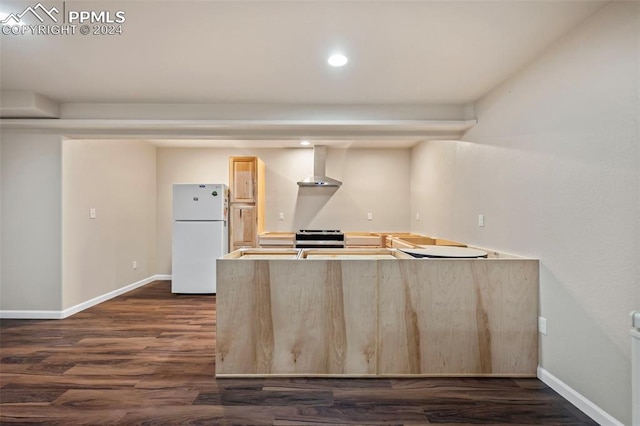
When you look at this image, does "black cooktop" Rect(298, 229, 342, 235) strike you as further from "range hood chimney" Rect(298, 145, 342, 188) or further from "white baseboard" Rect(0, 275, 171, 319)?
"white baseboard" Rect(0, 275, 171, 319)

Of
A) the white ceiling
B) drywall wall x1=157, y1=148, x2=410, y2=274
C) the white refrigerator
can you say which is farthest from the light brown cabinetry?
the white ceiling

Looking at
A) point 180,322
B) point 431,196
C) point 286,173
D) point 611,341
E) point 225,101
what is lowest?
point 180,322

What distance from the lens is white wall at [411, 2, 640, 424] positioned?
165cm

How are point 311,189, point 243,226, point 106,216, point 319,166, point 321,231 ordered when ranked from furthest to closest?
point 311,189 < point 321,231 < point 319,166 < point 243,226 < point 106,216

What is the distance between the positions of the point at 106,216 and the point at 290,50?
3597 mm

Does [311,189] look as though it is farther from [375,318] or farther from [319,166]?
[375,318]

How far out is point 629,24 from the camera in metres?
1.64

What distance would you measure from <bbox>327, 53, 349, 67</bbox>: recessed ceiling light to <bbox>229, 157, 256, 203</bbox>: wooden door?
294cm

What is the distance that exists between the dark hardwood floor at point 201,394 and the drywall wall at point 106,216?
109 centimetres

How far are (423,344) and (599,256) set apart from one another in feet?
3.96

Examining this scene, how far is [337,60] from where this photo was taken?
2357mm

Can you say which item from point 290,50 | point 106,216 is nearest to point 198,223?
point 106,216

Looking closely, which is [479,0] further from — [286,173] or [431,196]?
[286,173]

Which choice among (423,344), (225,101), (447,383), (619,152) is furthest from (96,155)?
(619,152)
